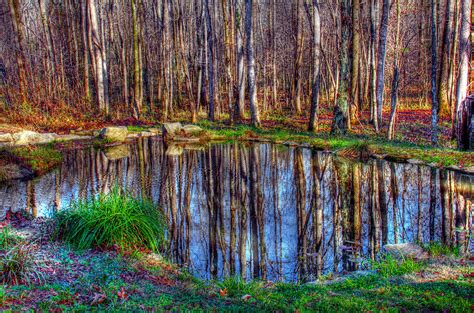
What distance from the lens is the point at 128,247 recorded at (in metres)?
6.23

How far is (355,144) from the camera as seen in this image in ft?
43.5

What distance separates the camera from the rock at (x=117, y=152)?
14344 mm

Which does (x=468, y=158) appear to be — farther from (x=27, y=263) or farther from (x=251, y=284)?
(x=27, y=263)

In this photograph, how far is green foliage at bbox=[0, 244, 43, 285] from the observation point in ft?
15.5

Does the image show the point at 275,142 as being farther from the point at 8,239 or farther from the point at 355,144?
the point at 8,239

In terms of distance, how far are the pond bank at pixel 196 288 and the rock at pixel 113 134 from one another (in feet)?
38.4

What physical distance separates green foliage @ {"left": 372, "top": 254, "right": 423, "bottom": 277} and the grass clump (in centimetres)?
319

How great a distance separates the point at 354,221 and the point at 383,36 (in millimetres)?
9461

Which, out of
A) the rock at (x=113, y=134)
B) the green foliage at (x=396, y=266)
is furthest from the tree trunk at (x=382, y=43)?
the green foliage at (x=396, y=266)

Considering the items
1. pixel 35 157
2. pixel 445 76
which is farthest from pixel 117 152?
pixel 445 76

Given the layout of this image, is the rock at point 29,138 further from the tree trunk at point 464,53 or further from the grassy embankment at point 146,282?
the tree trunk at point 464,53

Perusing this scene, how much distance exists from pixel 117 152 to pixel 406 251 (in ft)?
38.4

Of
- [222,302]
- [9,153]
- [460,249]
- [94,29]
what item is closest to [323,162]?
[460,249]

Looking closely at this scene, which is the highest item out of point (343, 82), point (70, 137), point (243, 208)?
point (343, 82)
